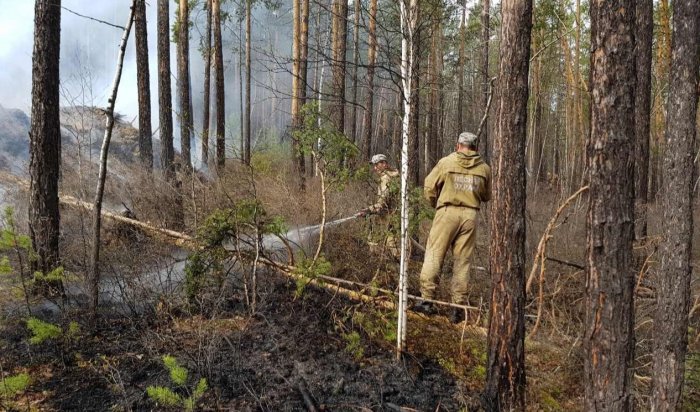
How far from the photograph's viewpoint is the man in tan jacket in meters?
5.06

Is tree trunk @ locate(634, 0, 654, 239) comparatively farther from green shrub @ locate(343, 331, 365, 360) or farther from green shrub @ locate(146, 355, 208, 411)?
green shrub @ locate(146, 355, 208, 411)

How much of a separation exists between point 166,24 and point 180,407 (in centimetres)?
1129

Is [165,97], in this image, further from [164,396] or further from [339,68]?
[164,396]

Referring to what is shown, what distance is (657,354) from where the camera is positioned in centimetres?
369

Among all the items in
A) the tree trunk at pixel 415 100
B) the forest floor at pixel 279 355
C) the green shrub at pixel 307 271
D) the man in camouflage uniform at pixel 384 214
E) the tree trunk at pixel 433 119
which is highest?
the tree trunk at pixel 433 119

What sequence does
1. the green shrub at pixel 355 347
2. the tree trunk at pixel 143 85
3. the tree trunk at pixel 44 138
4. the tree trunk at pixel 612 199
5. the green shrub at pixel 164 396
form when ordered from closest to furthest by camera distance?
Answer: the tree trunk at pixel 612 199 < the green shrub at pixel 164 396 < the green shrub at pixel 355 347 < the tree trunk at pixel 44 138 < the tree trunk at pixel 143 85

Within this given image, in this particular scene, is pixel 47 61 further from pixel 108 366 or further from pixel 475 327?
pixel 475 327

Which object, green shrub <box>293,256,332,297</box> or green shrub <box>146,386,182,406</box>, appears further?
green shrub <box>293,256,332,297</box>

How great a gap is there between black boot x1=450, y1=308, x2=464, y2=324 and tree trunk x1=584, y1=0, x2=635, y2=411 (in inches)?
100

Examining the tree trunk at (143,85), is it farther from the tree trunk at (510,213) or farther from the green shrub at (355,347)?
the tree trunk at (510,213)

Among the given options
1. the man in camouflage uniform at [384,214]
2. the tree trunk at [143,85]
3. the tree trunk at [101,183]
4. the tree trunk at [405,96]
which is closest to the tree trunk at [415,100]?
the tree trunk at [405,96]

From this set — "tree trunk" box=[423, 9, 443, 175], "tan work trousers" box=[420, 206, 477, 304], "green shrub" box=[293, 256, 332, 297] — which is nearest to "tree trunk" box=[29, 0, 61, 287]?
"green shrub" box=[293, 256, 332, 297]

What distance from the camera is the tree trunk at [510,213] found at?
10.4 feet

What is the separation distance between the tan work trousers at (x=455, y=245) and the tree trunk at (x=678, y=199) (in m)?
1.84
